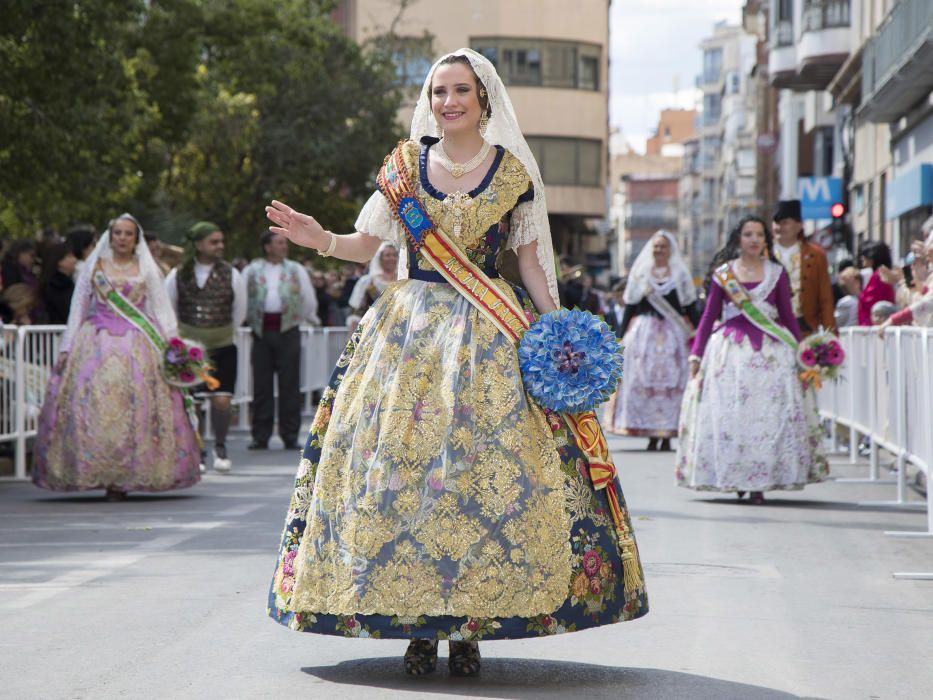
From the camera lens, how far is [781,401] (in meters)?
12.9

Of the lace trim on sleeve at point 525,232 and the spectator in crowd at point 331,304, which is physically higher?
the spectator in crowd at point 331,304

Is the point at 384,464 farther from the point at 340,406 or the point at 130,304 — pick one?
the point at 130,304

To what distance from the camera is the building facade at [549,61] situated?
63156 millimetres

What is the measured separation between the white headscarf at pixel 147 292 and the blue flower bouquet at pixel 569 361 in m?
6.99

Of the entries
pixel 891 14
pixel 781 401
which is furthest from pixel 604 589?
pixel 891 14

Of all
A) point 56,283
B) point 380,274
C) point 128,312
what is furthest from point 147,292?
point 380,274

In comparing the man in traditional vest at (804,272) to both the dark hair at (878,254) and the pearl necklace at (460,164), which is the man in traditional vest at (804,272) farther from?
the pearl necklace at (460,164)

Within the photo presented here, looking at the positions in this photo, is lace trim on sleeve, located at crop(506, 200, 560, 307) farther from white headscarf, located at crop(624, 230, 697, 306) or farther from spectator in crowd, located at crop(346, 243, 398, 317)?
white headscarf, located at crop(624, 230, 697, 306)

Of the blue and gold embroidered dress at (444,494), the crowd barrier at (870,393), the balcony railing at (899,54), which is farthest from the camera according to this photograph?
the balcony railing at (899,54)

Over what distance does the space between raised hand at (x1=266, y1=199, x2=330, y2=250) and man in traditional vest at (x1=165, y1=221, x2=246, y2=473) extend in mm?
9575

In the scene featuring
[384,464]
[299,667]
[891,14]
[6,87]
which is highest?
[891,14]

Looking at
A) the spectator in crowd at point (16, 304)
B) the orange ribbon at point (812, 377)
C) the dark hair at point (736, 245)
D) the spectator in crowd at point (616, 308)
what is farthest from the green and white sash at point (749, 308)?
the spectator in crowd at point (616, 308)

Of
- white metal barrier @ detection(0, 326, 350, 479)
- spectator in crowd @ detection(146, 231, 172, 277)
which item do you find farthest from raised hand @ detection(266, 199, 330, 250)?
spectator in crowd @ detection(146, 231, 172, 277)

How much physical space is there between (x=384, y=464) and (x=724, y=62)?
438ft
